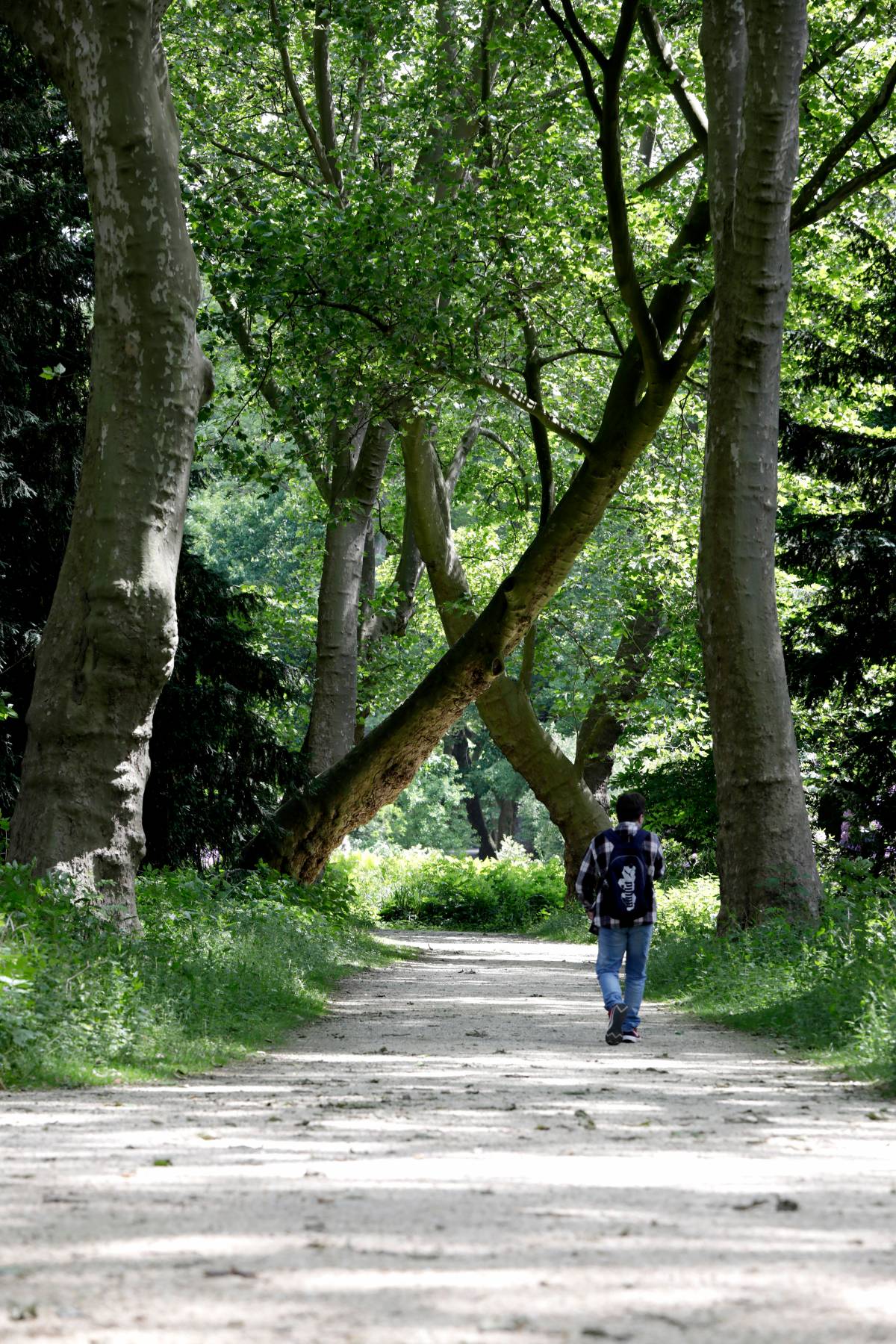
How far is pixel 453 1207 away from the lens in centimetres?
448

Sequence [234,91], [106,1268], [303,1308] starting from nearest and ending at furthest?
[303,1308]
[106,1268]
[234,91]

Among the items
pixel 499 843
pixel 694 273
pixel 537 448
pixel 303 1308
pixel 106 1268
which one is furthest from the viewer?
pixel 499 843

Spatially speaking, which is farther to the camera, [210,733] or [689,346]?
[210,733]

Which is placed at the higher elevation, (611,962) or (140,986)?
(611,962)

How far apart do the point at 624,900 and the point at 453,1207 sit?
5816 mm

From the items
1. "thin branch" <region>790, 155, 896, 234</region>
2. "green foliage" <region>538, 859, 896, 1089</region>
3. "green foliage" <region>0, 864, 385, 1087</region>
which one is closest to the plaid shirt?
"green foliage" <region>538, 859, 896, 1089</region>

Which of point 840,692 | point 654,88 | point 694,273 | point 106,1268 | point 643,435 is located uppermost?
point 654,88

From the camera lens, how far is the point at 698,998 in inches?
500

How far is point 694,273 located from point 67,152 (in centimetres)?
737

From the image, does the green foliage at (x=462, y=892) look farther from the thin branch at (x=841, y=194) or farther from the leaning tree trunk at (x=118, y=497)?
the leaning tree trunk at (x=118, y=497)

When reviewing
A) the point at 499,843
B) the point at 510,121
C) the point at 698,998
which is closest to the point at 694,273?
the point at 510,121

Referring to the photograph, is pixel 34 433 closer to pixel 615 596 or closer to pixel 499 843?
pixel 615 596

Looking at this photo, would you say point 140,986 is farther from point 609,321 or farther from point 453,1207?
point 609,321

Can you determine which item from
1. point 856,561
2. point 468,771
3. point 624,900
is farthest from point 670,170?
point 468,771
